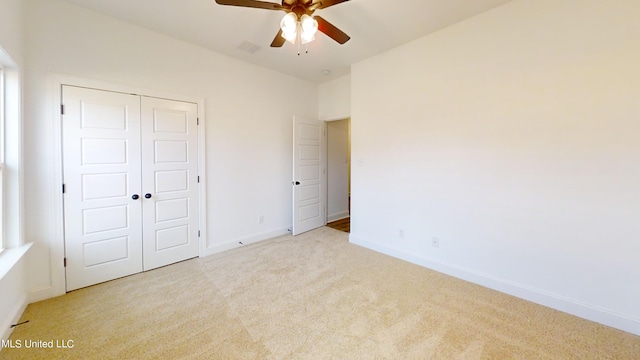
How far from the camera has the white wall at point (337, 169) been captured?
5.26m

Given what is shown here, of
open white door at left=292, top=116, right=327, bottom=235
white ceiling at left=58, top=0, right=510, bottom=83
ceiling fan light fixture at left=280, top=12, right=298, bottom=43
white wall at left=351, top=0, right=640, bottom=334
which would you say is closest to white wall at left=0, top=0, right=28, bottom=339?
white ceiling at left=58, top=0, right=510, bottom=83

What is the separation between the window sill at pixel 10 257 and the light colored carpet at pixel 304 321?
1.70ft

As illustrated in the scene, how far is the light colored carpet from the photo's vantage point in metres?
1.71

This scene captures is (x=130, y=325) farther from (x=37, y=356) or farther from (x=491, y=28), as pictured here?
(x=491, y=28)

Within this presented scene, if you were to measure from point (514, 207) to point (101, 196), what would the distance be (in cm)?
431

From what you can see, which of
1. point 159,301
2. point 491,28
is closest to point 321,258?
point 159,301

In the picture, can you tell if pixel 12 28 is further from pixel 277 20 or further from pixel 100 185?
pixel 277 20

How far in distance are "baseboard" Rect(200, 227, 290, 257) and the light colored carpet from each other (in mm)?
489

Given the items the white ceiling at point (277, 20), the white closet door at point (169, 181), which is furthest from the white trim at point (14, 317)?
the white ceiling at point (277, 20)

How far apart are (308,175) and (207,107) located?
203cm

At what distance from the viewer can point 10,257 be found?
1.97 metres

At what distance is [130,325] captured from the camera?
1970mm

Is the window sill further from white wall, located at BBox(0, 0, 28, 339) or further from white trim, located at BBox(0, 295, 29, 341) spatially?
white trim, located at BBox(0, 295, 29, 341)

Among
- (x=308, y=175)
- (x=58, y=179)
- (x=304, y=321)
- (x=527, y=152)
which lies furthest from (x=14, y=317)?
(x=527, y=152)
